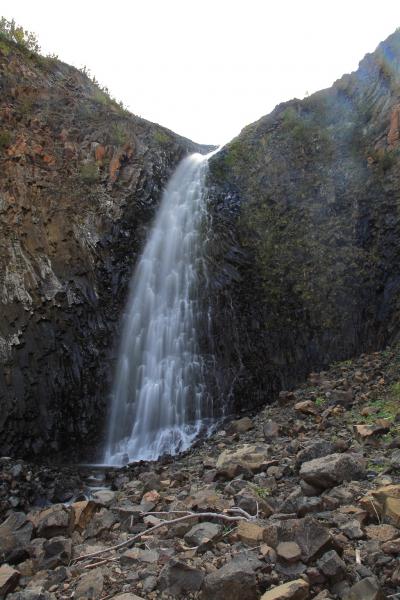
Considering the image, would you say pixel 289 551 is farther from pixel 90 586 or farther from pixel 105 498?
pixel 105 498

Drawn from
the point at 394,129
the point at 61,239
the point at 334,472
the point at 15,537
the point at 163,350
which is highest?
the point at 394,129

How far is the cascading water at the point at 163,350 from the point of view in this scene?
10172 mm

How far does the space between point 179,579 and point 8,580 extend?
1889 millimetres

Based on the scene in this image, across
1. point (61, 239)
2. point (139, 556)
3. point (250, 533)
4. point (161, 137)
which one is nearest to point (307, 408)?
point (250, 533)

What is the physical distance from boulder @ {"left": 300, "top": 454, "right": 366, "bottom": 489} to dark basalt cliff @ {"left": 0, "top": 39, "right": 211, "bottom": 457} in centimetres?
679

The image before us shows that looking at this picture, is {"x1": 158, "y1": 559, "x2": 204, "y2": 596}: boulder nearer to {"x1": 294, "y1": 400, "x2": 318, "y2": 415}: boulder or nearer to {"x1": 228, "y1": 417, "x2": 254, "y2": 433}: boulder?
{"x1": 294, "y1": 400, "x2": 318, "y2": 415}: boulder

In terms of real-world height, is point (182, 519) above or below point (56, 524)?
above

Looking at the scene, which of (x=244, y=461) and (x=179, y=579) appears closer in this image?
(x=179, y=579)

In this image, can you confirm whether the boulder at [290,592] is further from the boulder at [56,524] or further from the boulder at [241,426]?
the boulder at [241,426]

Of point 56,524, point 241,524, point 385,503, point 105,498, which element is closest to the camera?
point 385,503

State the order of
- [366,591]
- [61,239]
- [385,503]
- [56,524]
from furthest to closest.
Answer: [61,239] → [56,524] → [385,503] → [366,591]

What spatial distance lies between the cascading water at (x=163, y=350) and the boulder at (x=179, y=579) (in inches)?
257

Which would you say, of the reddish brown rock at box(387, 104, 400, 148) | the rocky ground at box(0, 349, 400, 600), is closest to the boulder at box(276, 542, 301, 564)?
the rocky ground at box(0, 349, 400, 600)

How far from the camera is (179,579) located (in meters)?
3.06
